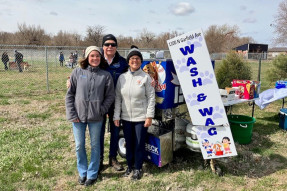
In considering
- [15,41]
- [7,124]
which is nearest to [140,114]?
[7,124]

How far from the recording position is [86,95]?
2.84m

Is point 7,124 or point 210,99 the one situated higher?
point 210,99

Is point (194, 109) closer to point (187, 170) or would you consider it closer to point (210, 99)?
point (210, 99)

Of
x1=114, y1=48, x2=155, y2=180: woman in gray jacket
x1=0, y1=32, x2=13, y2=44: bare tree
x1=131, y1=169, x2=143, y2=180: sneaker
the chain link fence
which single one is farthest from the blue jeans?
x1=0, y1=32, x2=13, y2=44: bare tree

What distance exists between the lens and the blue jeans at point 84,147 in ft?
9.82

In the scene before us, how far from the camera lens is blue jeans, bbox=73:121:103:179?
9.82 feet

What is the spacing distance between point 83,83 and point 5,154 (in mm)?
2360

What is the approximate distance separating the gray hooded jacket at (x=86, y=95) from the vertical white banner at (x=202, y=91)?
3.47 feet

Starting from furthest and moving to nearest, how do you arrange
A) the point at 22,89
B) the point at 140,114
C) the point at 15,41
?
the point at 15,41
the point at 22,89
the point at 140,114

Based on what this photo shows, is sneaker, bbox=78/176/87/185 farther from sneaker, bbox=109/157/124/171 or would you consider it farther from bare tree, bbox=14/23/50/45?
bare tree, bbox=14/23/50/45

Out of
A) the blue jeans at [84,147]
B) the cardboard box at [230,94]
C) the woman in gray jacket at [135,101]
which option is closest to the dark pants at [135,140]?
the woman in gray jacket at [135,101]

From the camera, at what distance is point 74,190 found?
3.09 meters

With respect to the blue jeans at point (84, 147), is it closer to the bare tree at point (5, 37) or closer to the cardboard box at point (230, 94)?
the cardboard box at point (230, 94)

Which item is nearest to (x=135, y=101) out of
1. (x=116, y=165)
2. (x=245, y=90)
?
(x=116, y=165)
